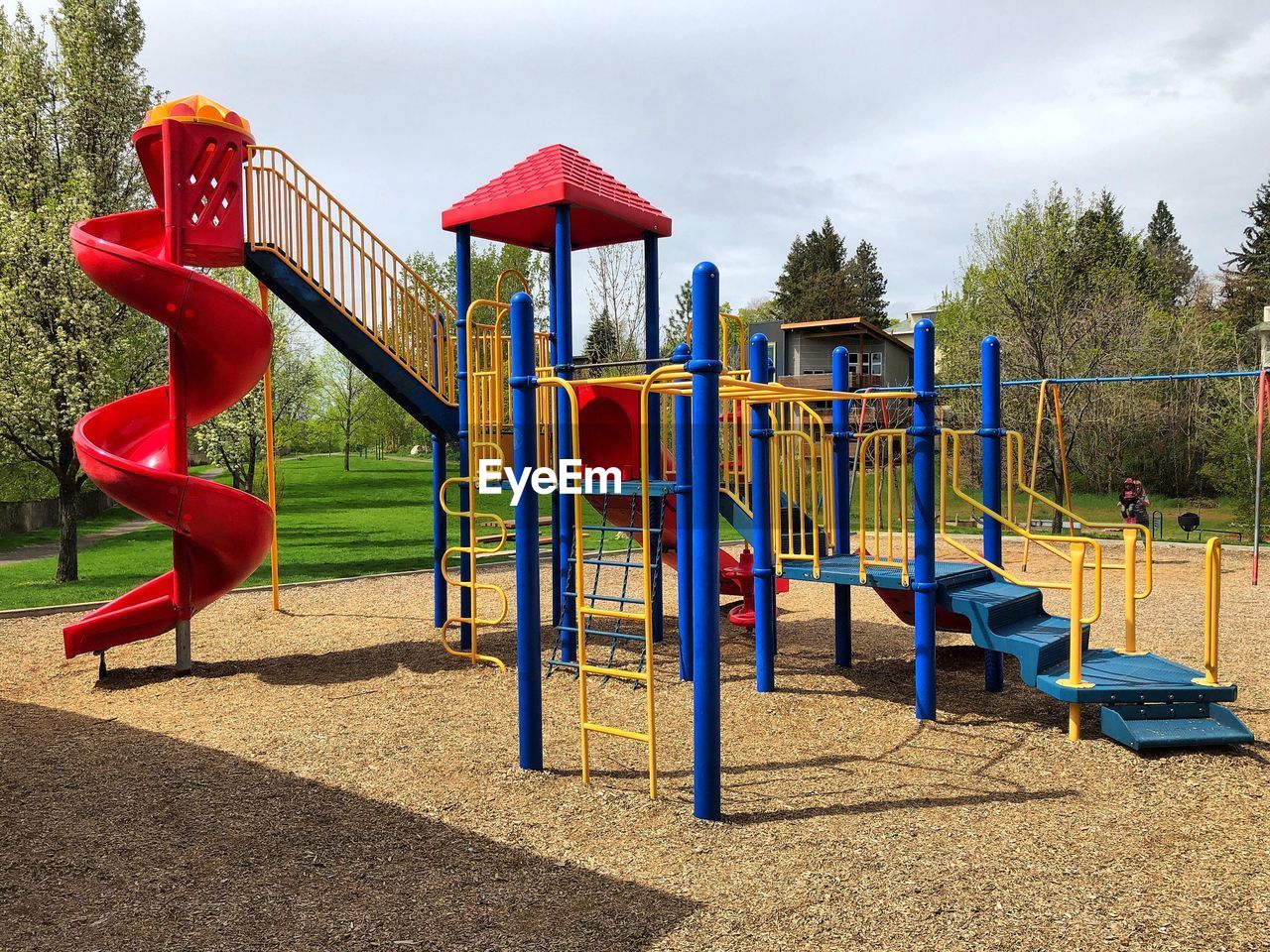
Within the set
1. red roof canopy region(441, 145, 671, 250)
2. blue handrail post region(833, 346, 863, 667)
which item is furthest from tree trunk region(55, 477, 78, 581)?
blue handrail post region(833, 346, 863, 667)

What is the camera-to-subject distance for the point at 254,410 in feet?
73.0

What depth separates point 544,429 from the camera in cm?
786

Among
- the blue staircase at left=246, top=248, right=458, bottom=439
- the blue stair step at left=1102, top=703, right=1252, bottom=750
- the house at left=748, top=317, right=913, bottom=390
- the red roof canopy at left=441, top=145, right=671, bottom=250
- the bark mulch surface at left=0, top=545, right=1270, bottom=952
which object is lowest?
the bark mulch surface at left=0, top=545, right=1270, bottom=952

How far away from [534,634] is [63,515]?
446 inches

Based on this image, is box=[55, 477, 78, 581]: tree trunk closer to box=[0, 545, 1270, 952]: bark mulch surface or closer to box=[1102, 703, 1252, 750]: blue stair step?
box=[0, 545, 1270, 952]: bark mulch surface

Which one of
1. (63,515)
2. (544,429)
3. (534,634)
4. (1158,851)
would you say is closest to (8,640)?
(63,515)

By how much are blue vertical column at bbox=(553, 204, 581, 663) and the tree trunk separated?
30.0 ft

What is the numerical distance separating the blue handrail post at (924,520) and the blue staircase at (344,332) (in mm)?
4715

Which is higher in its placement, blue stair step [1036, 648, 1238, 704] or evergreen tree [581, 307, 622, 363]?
evergreen tree [581, 307, 622, 363]

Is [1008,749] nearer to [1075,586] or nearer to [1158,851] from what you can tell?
[1075,586]

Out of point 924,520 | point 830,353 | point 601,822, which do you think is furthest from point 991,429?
point 830,353

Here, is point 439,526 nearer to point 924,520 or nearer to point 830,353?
point 924,520

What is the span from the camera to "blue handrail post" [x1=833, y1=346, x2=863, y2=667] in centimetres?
776

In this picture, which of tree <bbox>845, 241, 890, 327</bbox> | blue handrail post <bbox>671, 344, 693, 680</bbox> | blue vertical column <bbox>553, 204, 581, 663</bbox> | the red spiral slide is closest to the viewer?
blue handrail post <bbox>671, 344, 693, 680</bbox>
